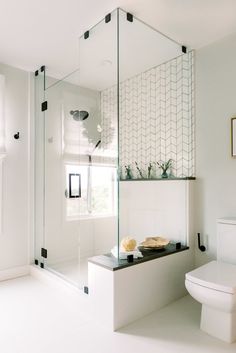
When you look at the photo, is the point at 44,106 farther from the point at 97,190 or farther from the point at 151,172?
the point at 151,172

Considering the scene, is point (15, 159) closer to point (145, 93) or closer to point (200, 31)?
point (145, 93)

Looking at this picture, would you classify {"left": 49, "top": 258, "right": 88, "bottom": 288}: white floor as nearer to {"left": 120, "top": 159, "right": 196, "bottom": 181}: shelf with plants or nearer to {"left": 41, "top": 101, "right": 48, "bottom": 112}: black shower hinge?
{"left": 120, "top": 159, "right": 196, "bottom": 181}: shelf with plants

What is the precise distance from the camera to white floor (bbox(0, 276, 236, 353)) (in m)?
1.72

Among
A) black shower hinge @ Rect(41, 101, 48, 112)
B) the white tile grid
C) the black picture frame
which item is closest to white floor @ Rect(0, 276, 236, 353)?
the black picture frame

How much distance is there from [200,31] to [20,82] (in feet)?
6.82

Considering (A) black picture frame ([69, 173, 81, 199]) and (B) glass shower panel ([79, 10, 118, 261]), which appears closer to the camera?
(B) glass shower panel ([79, 10, 118, 261])

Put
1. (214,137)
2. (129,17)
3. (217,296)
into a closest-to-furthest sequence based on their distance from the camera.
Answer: (217,296) → (129,17) → (214,137)

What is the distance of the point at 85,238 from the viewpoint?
3.07m

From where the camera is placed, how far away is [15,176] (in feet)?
10.0

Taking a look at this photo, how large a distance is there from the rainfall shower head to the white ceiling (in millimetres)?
619

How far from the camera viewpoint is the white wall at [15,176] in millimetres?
2971

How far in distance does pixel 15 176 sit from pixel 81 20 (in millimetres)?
1809

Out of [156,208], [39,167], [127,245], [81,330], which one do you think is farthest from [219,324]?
[39,167]

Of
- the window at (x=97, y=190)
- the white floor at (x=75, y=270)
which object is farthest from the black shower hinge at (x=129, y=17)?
the white floor at (x=75, y=270)
